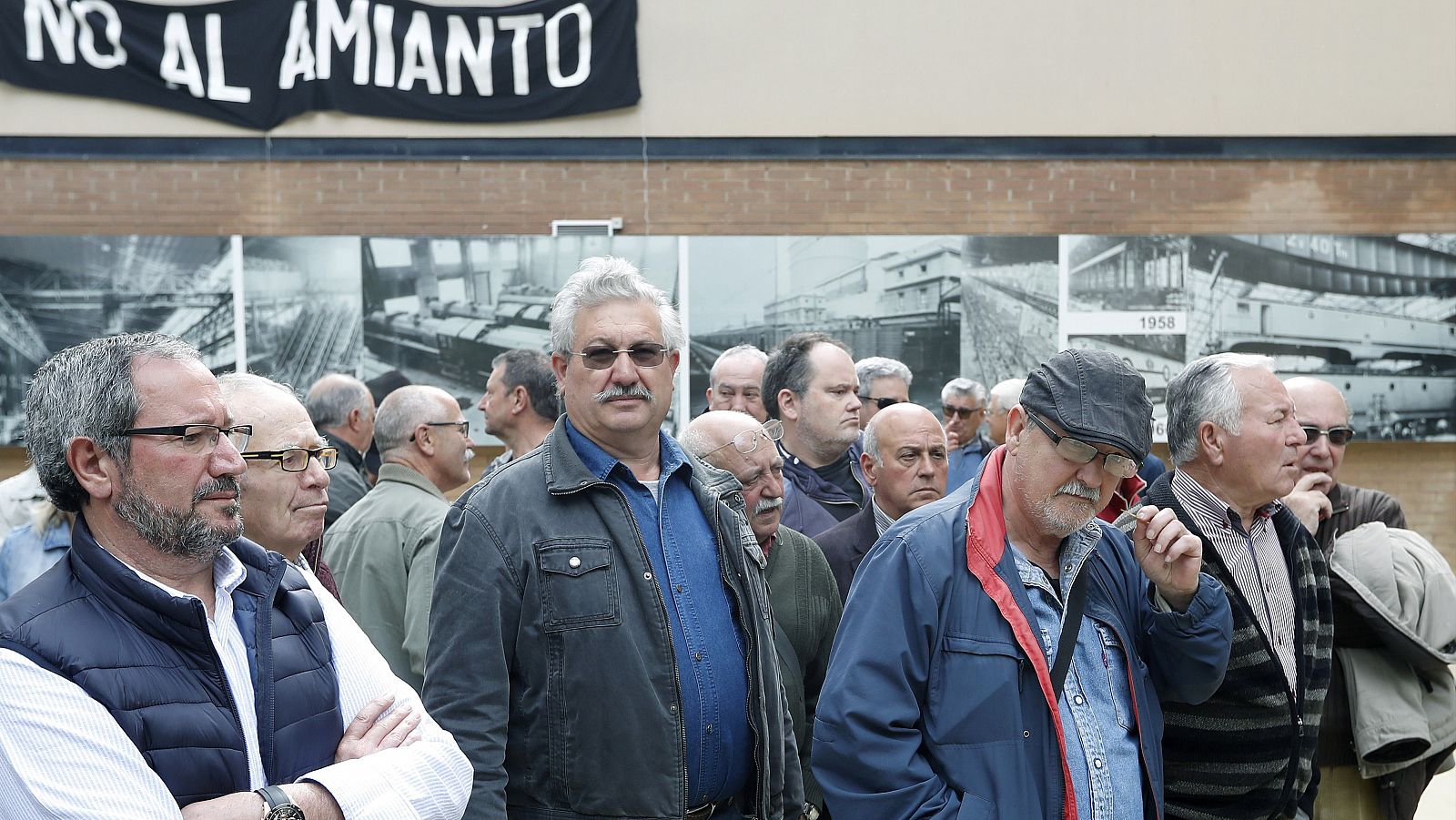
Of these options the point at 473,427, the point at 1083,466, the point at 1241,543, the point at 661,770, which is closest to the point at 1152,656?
the point at 1083,466

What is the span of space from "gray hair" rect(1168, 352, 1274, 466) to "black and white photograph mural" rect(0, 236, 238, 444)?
904 cm

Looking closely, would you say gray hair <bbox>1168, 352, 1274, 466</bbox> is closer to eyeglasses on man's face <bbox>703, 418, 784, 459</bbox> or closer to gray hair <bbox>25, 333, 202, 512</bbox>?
eyeglasses on man's face <bbox>703, 418, 784, 459</bbox>

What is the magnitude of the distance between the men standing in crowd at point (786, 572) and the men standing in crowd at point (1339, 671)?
60.9 inches

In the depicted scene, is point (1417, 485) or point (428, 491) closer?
point (428, 491)

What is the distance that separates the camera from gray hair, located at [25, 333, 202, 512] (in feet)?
7.57

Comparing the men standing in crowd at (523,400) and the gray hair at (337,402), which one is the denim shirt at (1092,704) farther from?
the gray hair at (337,402)

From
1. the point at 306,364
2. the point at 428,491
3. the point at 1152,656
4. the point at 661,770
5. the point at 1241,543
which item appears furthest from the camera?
the point at 306,364

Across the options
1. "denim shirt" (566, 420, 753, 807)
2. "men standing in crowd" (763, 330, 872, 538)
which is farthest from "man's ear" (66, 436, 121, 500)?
"men standing in crowd" (763, 330, 872, 538)

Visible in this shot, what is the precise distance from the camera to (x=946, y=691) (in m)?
2.88

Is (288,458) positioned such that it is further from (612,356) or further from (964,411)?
(964,411)

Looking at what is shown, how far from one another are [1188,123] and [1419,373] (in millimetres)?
2956

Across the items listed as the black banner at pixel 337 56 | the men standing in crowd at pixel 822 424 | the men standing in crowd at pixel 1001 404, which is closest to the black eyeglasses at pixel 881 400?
the men standing in crowd at pixel 822 424

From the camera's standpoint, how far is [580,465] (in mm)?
3068

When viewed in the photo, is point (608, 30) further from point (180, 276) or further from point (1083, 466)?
Result: point (1083, 466)
